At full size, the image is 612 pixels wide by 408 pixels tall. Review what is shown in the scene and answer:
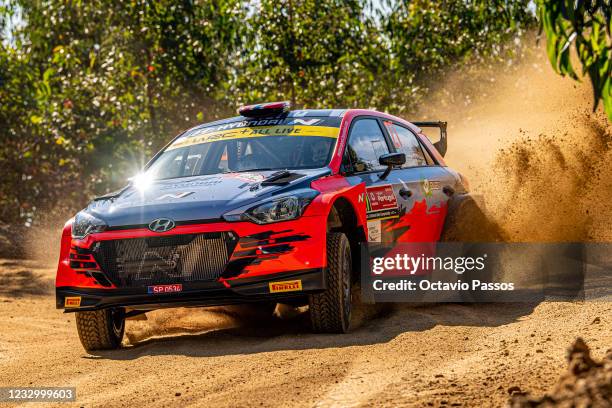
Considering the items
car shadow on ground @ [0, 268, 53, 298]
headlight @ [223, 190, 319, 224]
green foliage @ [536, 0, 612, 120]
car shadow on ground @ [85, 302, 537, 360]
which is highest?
green foliage @ [536, 0, 612, 120]

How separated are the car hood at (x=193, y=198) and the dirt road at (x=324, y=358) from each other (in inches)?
39.2

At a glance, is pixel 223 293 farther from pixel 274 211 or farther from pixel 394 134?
pixel 394 134

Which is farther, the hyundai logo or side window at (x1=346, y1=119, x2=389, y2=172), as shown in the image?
side window at (x1=346, y1=119, x2=389, y2=172)

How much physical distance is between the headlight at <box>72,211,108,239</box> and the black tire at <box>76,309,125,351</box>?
24.8 inches

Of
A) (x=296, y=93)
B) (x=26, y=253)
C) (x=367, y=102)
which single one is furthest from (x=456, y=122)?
(x=26, y=253)

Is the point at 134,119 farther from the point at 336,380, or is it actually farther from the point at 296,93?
the point at 336,380

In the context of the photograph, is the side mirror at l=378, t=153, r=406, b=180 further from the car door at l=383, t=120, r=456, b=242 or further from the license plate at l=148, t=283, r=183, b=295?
the license plate at l=148, t=283, r=183, b=295

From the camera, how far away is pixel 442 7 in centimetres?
2248

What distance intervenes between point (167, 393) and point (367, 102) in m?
16.9

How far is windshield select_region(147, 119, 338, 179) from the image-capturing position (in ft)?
26.9

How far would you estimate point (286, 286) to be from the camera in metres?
7.05

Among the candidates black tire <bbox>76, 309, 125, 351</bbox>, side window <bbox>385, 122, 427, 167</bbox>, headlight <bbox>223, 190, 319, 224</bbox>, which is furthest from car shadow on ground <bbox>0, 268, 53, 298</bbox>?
headlight <bbox>223, 190, 319, 224</bbox>

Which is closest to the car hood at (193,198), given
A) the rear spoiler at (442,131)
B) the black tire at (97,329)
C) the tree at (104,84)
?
the black tire at (97,329)

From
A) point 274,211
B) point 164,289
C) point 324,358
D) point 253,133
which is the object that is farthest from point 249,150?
point 324,358
